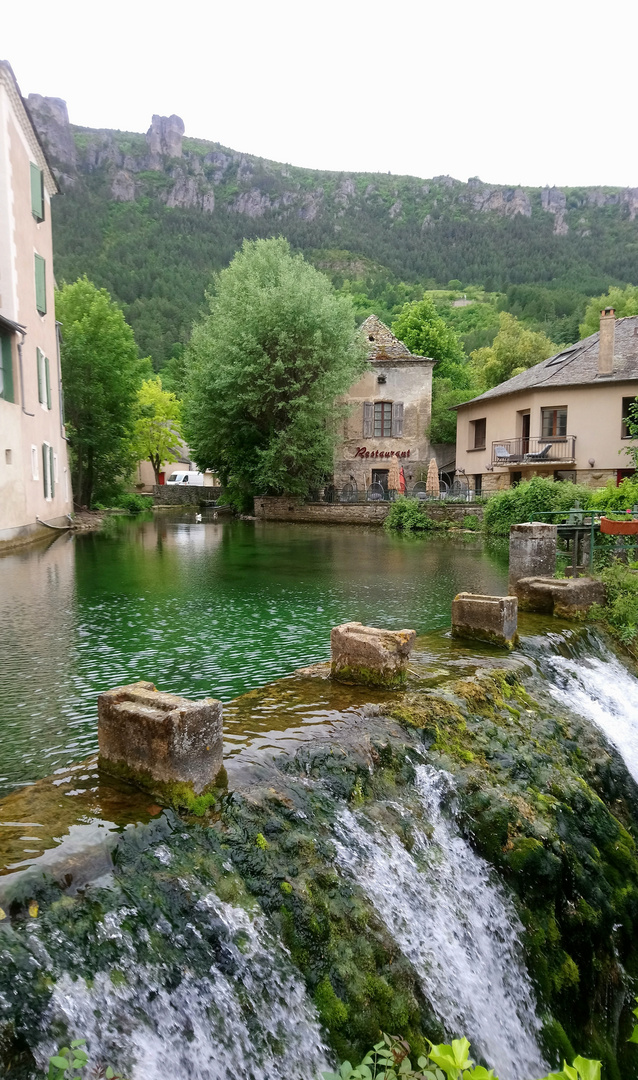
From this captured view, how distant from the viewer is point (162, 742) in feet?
13.0

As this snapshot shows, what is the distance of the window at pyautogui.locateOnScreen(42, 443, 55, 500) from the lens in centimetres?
2302

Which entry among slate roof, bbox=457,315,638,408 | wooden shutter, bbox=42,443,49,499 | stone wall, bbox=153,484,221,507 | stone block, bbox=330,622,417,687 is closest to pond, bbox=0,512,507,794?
stone block, bbox=330,622,417,687

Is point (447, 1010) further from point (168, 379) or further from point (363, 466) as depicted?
point (168, 379)

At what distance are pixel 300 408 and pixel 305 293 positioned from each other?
5397 mm

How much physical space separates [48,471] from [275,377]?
1236cm

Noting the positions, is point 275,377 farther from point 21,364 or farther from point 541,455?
point 21,364

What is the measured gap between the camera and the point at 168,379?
68125 millimetres

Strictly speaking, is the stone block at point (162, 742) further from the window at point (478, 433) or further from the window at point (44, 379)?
the window at point (478, 433)

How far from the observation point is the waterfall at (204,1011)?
112 inches

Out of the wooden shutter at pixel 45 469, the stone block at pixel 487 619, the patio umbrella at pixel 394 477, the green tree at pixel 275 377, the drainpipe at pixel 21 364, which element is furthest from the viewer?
the patio umbrella at pixel 394 477

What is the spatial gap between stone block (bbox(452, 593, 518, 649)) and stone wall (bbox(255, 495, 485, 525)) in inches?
783

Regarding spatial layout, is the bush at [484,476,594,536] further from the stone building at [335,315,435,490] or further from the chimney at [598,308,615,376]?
the stone building at [335,315,435,490]

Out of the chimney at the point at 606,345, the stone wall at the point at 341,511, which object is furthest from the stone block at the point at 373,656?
the chimney at the point at 606,345

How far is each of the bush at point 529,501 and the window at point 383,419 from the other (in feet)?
47.2
